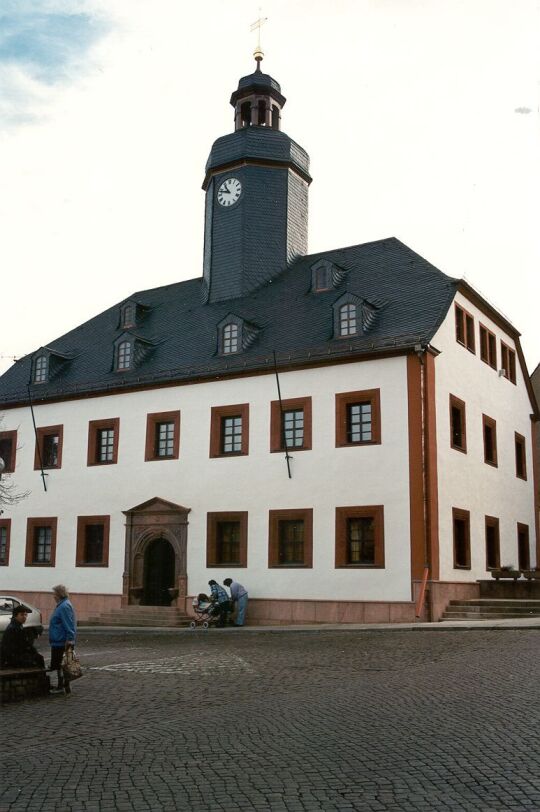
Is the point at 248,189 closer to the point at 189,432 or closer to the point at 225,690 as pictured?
the point at 189,432

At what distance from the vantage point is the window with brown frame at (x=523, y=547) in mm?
32625

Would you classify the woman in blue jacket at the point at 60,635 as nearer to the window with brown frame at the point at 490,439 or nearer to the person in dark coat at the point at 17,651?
the person in dark coat at the point at 17,651

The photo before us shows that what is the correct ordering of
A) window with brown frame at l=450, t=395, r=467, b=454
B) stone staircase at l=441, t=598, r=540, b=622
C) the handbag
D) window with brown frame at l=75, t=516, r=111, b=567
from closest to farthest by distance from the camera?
the handbag < stone staircase at l=441, t=598, r=540, b=622 < window with brown frame at l=450, t=395, r=467, b=454 < window with brown frame at l=75, t=516, r=111, b=567

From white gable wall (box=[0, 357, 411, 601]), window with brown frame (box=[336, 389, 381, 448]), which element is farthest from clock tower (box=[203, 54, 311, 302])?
window with brown frame (box=[336, 389, 381, 448])

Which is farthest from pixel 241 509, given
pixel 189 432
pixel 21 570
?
pixel 21 570

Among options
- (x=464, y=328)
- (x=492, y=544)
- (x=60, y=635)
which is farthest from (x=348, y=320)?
(x=60, y=635)

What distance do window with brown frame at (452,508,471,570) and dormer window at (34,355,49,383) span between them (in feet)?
55.6

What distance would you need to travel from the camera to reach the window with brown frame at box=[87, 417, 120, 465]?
32.2 metres

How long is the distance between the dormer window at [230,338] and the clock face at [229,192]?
669cm

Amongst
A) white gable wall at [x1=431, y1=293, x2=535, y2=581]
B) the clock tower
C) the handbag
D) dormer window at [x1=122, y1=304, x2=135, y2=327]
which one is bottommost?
the handbag

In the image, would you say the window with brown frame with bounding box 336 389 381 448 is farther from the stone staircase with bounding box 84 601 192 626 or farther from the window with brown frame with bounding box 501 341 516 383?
the window with brown frame with bounding box 501 341 516 383

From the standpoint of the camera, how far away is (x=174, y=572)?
30.1 meters

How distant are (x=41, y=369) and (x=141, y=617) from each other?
11.7 m

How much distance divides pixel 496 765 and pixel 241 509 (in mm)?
20886
